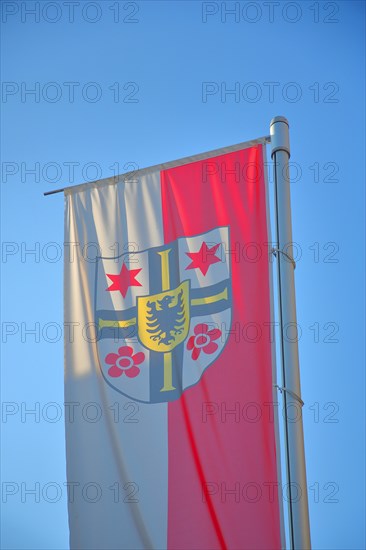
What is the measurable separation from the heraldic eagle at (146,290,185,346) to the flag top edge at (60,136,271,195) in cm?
135

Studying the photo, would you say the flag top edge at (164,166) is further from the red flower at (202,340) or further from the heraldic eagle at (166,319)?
the red flower at (202,340)

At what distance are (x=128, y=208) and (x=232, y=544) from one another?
10.9 feet

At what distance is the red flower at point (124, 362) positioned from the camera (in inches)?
331

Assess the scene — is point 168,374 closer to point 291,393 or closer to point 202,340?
point 202,340

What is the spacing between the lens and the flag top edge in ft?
28.9

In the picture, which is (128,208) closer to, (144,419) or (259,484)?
(144,419)

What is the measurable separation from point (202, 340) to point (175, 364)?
0.32 m

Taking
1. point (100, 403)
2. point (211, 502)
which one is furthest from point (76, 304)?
point (211, 502)

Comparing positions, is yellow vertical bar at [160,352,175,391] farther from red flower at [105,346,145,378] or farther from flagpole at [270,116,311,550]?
flagpole at [270,116,311,550]

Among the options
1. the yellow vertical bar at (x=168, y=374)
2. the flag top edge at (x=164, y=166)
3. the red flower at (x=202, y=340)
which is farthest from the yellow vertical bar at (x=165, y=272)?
the flag top edge at (x=164, y=166)

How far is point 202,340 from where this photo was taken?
827 centimetres

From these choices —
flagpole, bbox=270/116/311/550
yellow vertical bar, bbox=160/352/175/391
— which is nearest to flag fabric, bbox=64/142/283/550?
yellow vertical bar, bbox=160/352/175/391

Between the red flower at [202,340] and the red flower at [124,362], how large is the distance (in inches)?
18.8

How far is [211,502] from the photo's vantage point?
7785 millimetres
